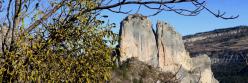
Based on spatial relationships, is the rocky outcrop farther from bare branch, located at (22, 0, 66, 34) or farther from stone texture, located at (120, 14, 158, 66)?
bare branch, located at (22, 0, 66, 34)

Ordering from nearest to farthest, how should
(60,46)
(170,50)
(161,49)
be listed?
1. (60,46)
2. (161,49)
3. (170,50)

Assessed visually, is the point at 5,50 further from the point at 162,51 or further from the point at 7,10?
the point at 162,51

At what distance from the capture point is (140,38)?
109 m

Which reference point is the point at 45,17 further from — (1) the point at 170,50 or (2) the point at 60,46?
(1) the point at 170,50

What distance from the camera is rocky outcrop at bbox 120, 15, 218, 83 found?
105125 mm

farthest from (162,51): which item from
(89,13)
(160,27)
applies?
(89,13)

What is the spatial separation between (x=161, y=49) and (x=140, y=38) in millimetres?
7675

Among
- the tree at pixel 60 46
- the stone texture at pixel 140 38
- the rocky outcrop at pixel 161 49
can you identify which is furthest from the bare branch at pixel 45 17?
the stone texture at pixel 140 38

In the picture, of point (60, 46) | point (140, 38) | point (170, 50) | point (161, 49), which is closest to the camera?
point (60, 46)

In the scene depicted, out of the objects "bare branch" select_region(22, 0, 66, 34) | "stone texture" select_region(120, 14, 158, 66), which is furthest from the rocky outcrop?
"bare branch" select_region(22, 0, 66, 34)

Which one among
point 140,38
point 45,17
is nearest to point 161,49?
point 140,38

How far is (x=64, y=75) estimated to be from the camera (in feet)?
27.7

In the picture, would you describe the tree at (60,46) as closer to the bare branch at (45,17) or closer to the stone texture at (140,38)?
the bare branch at (45,17)

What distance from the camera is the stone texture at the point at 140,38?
341 ft
